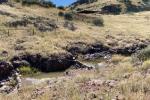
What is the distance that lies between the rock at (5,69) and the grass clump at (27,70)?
0.83 metres

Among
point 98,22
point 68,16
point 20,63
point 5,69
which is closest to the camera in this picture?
point 5,69

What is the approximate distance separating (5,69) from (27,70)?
195 cm

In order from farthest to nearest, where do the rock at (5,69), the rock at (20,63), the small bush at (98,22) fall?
1. the small bush at (98,22)
2. the rock at (20,63)
3. the rock at (5,69)

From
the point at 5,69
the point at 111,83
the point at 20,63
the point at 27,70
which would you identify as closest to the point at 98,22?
the point at 20,63

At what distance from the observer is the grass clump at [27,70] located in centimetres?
3662

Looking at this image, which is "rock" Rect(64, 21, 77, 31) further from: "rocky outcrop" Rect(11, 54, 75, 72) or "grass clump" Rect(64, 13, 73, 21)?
"rocky outcrop" Rect(11, 54, 75, 72)

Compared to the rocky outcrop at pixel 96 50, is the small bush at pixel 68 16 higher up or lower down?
higher up


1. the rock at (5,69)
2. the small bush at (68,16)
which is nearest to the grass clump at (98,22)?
the small bush at (68,16)

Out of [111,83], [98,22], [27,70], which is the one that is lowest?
[27,70]

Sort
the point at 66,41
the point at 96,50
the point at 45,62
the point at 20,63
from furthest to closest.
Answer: the point at 66,41
the point at 96,50
the point at 45,62
the point at 20,63

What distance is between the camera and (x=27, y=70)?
37.0 meters

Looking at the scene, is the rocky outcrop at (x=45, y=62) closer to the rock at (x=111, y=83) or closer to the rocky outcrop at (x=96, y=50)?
the rocky outcrop at (x=96, y=50)

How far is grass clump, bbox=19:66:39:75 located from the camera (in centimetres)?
3662

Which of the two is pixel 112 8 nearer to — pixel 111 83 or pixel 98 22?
pixel 98 22
